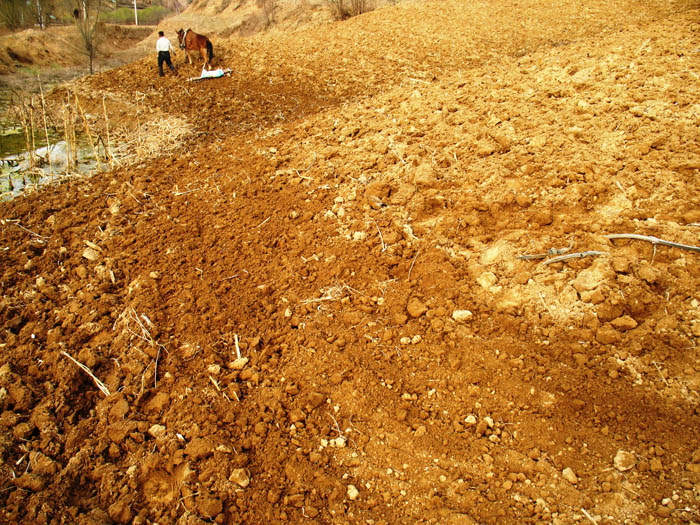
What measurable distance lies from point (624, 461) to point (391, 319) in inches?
46.8

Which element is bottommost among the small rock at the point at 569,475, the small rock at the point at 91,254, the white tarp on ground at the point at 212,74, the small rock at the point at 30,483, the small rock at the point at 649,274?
the small rock at the point at 30,483

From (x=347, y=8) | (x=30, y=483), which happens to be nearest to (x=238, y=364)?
(x=30, y=483)

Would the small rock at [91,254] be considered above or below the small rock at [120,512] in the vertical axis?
above

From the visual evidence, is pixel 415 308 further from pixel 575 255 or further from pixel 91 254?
pixel 91 254

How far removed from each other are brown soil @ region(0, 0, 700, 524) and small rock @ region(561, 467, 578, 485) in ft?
0.06

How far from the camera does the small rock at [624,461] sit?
1584mm

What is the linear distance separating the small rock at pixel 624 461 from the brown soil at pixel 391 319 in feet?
0.03

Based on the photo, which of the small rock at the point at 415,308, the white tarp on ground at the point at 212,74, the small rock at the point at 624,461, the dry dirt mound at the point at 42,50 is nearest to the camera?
the small rock at the point at 624,461

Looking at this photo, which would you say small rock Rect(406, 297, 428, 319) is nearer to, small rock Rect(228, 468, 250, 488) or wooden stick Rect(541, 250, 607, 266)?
wooden stick Rect(541, 250, 607, 266)

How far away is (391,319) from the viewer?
7.71ft

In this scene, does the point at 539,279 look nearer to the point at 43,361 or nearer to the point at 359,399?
the point at 359,399

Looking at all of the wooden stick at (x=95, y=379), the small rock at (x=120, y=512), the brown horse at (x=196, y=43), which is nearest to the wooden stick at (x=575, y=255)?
the small rock at (x=120, y=512)

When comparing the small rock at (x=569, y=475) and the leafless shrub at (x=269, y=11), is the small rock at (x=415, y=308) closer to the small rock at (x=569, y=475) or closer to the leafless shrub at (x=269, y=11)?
the small rock at (x=569, y=475)

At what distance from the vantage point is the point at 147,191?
151 inches
